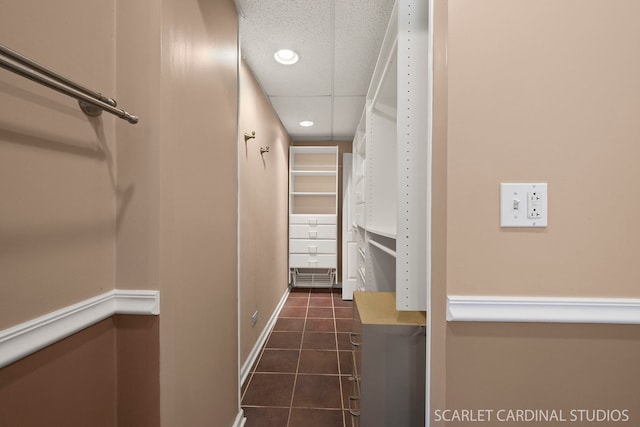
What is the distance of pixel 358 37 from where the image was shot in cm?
171

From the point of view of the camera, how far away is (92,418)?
72 cm

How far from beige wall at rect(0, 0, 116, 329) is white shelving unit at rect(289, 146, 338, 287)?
320 cm

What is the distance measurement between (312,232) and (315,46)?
260cm

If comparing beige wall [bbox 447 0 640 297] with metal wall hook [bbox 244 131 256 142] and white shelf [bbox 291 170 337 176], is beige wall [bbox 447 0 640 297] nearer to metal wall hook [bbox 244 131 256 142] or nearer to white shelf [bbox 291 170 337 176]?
metal wall hook [bbox 244 131 256 142]

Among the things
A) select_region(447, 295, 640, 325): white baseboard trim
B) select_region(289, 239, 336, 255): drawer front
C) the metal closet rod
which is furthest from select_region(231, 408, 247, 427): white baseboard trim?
select_region(289, 239, 336, 255): drawer front

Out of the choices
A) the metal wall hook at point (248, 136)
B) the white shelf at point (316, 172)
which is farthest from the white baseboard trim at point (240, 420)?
the white shelf at point (316, 172)

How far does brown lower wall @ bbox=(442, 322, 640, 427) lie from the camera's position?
79cm

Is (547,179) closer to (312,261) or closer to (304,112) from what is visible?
(304,112)

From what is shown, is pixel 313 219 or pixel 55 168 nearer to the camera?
pixel 55 168

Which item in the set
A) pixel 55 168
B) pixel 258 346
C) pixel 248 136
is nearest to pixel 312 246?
pixel 258 346

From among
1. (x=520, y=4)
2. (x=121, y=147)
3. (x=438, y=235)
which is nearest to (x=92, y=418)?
(x=121, y=147)

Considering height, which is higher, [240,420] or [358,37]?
[358,37]

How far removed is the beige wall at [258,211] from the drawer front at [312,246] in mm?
449

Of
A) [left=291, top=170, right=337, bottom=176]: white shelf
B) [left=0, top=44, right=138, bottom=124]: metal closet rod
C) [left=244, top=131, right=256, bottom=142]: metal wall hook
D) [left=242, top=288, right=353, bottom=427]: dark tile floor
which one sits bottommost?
[left=242, top=288, right=353, bottom=427]: dark tile floor
